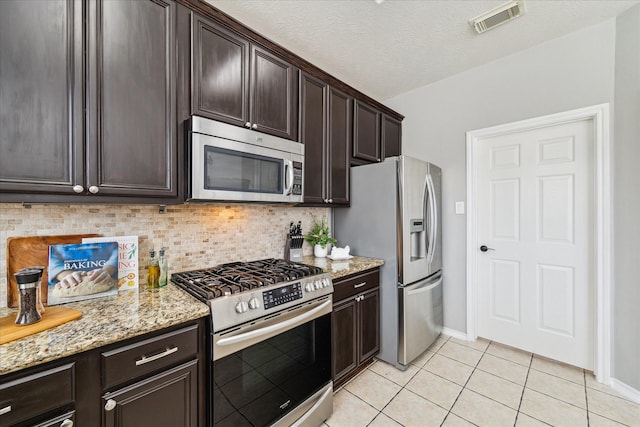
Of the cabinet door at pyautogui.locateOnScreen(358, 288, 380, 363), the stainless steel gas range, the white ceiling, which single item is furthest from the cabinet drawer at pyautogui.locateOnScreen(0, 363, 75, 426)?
the white ceiling

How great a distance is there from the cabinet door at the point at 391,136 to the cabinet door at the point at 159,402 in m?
2.63

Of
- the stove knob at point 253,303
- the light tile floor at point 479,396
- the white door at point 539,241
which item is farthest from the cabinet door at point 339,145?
the light tile floor at point 479,396

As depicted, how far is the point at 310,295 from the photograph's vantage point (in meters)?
1.69

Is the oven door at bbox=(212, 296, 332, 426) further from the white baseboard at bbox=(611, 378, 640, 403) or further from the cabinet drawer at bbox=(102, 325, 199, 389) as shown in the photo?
the white baseboard at bbox=(611, 378, 640, 403)

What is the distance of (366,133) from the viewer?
2801 millimetres

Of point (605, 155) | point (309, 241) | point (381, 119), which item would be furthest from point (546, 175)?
point (309, 241)

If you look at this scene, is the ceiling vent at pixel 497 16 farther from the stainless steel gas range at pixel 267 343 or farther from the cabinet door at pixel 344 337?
the cabinet door at pixel 344 337

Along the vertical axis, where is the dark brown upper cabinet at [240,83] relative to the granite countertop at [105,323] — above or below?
above

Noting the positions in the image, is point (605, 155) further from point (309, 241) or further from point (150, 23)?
point (150, 23)

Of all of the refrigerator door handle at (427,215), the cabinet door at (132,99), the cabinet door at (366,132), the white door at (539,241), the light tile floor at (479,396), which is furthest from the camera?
the cabinet door at (366,132)

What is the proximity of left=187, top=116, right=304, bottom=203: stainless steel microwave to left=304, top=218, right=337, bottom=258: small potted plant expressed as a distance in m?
0.69

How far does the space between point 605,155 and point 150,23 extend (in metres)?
3.14

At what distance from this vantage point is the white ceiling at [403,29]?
1.91 m

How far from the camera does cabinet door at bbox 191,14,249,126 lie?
5.18 feet
